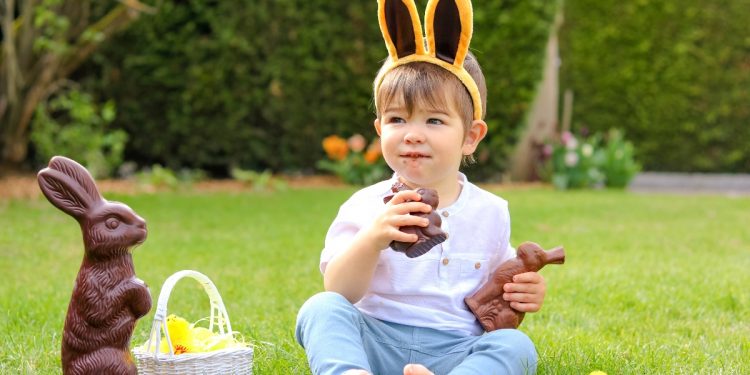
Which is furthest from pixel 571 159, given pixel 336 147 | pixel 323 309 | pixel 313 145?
pixel 323 309

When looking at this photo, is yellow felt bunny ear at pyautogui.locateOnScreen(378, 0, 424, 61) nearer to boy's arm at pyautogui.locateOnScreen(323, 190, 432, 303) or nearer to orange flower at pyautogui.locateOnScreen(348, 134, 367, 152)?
boy's arm at pyautogui.locateOnScreen(323, 190, 432, 303)

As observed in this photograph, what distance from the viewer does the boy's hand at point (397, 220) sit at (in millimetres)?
2223

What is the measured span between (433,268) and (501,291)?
0.20m

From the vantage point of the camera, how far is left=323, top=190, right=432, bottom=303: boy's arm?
2240mm

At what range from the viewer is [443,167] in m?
2.50

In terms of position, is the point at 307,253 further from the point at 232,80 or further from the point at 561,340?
the point at 232,80

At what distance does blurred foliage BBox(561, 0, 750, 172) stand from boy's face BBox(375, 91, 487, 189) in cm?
938

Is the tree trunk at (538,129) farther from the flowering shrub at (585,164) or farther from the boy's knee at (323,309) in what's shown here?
the boy's knee at (323,309)

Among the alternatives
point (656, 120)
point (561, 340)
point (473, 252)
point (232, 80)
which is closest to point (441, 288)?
point (473, 252)

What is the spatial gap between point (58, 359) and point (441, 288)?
3.78 ft

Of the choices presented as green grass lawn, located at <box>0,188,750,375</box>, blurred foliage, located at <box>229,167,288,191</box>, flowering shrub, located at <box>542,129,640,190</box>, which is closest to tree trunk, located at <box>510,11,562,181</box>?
flowering shrub, located at <box>542,129,640,190</box>

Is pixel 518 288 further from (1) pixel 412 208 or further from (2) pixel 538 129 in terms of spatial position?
(2) pixel 538 129

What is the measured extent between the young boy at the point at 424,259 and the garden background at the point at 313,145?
0.28m

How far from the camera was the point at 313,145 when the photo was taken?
30.3ft
